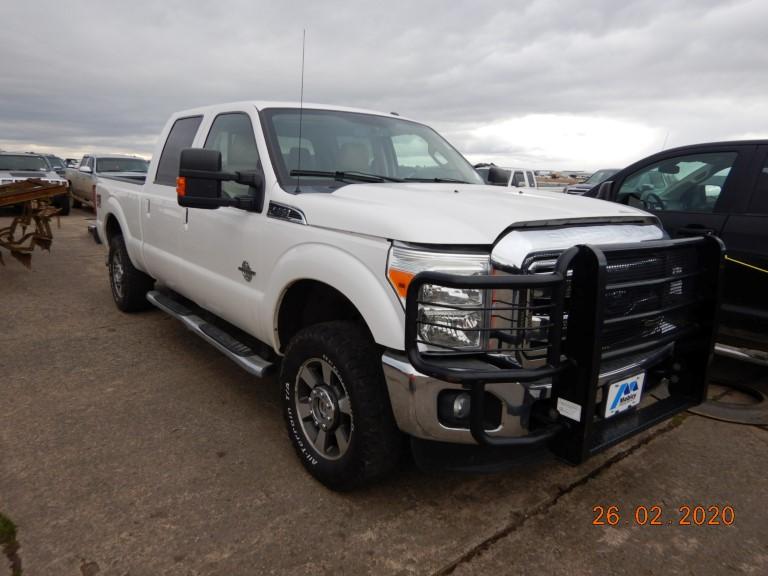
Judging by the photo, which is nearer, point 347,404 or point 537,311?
point 537,311

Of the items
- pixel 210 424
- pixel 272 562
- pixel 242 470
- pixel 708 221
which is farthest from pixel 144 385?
pixel 708 221

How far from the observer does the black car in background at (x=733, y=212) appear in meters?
3.90

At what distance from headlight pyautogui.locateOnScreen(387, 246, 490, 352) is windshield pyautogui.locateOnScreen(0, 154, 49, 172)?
1578 centimetres

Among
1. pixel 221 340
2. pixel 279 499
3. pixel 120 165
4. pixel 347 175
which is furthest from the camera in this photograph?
pixel 120 165

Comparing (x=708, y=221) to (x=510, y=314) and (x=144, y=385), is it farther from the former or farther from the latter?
(x=144, y=385)

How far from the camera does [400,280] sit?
2.22 metres

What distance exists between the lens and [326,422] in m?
2.70

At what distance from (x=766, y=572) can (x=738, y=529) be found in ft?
0.94

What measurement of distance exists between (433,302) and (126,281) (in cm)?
441

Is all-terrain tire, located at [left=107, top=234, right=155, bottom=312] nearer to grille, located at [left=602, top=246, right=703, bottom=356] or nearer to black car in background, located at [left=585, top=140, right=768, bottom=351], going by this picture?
grille, located at [left=602, top=246, right=703, bottom=356]

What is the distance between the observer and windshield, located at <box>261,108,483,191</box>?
322cm

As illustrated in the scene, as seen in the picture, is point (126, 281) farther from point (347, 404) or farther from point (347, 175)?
point (347, 404)

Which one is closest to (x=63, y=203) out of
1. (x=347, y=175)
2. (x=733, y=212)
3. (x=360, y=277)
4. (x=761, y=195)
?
(x=347, y=175)

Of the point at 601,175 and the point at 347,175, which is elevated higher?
the point at 601,175
